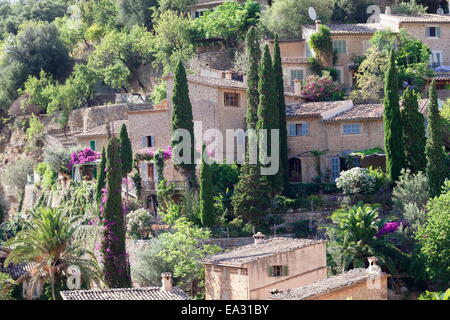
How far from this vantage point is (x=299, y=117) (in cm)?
5331

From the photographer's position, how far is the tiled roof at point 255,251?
1585 inches

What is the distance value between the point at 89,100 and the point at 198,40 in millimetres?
7501

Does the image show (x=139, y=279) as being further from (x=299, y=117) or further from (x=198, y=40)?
(x=198, y=40)

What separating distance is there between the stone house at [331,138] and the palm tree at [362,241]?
27.2 feet

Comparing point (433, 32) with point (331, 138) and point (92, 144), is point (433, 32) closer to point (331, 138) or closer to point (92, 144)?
point (331, 138)

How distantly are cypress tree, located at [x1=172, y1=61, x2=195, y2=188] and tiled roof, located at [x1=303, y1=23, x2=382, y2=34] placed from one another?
1427 centimetres

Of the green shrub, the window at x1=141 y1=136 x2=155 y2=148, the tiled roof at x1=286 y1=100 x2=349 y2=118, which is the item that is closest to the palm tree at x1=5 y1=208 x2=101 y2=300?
the green shrub

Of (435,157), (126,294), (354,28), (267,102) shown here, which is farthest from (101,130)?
(126,294)

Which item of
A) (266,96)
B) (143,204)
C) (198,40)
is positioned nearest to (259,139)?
(266,96)

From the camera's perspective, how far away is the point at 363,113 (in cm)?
5312

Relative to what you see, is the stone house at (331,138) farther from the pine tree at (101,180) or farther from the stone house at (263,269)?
the stone house at (263,269)

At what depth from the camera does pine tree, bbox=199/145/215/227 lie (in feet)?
157

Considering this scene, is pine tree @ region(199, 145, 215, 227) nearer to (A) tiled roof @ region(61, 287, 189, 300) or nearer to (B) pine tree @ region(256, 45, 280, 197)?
(B) pine tree @ region(256, 45, 280, 197)

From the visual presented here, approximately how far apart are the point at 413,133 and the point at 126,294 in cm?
1687
